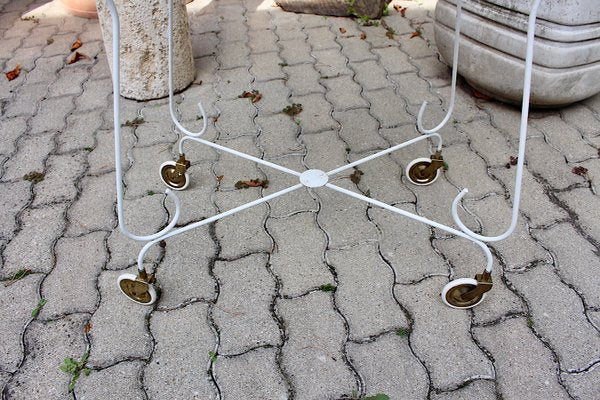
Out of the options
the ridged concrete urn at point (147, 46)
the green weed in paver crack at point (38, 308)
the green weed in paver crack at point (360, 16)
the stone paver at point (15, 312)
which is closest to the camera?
the stone paver at point (15, 312)

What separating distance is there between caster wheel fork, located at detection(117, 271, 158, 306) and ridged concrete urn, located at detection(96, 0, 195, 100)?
1244 mm

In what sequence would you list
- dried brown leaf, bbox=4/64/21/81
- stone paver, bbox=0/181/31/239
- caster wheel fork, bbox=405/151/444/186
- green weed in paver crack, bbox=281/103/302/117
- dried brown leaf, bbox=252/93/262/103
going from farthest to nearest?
dried brown leaf, bbox=4/64/21/81 → dried brown leaf, bbox=252/93/262/103 → green weed in paver crack, bbox=281/103/302/117 → caster wheel fork, bbox=405/151/444/186 → stone paver, bbox=0/181/31/239

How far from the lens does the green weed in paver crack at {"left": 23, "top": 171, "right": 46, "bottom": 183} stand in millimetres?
2002

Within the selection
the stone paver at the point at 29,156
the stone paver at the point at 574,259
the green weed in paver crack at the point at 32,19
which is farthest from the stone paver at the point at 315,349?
the green weed in paver crack at the point at 32,19

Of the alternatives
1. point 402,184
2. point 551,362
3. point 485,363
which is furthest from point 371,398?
point 402,184

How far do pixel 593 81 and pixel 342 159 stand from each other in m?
1.14

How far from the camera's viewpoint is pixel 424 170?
1.93 m

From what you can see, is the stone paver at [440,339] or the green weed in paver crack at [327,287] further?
the green weed in paver crack at [327,287]

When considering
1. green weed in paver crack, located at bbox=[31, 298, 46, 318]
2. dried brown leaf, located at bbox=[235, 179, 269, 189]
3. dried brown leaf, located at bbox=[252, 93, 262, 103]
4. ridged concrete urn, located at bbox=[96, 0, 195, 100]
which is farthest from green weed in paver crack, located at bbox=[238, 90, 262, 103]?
green weed in paver crack, located at bbox=[31, 298, 46, 318]

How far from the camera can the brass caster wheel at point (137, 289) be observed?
1456mm

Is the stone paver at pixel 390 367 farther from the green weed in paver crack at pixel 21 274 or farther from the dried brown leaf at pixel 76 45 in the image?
the dried brown leaf at pixel 76 45

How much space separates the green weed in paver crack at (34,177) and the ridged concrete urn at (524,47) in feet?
6.18

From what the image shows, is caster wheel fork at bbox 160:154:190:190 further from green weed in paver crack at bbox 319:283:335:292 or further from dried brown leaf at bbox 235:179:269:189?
green weed in paver crack at bbox 319:283:335:292

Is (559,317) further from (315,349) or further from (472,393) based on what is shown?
(315,349)
